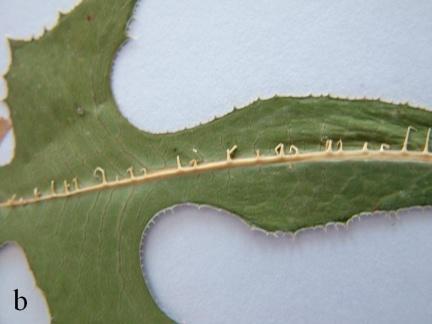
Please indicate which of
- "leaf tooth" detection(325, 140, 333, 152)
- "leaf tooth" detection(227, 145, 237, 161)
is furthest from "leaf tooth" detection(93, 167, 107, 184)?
"leaf tooth" detection(325, 140, 333, 152)

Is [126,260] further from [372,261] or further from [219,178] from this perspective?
[372,261]

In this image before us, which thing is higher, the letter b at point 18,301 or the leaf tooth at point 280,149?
the leaf tooth at point 280,149


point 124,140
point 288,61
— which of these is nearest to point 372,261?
point 288,61

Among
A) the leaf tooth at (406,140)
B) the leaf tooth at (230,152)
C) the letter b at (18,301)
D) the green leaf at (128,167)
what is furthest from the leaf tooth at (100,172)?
the leaf tooth at (406,140)

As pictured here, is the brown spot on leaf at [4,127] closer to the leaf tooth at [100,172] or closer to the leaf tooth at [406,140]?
the leaf tooth at [100,172]

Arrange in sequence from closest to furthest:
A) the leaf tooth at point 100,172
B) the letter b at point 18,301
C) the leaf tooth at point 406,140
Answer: the leaf tooth at point 406,140 → the leaf tooth at point 100,172 → the letter b at point 18,301

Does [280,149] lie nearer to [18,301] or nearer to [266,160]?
[266,160]

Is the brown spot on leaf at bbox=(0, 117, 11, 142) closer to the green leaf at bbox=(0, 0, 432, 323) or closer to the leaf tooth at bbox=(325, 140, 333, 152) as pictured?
the green leaf at bbox=(0, 0, 432, 323)

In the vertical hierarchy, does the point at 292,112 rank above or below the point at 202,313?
above
